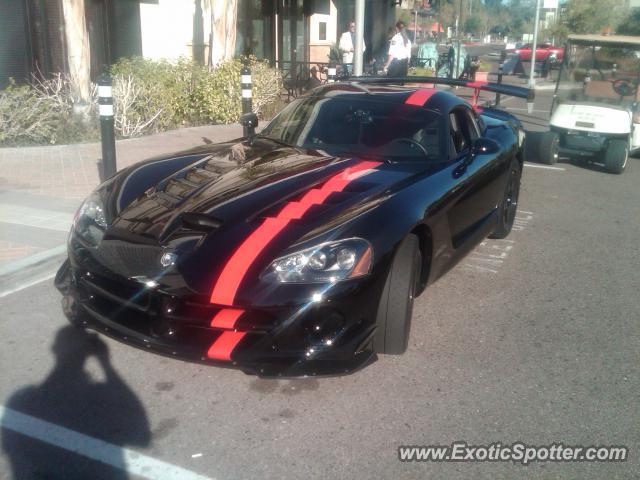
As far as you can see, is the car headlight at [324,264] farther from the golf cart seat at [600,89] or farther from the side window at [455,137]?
the golf cart seat at [600,89]

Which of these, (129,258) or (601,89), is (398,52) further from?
(129,258)

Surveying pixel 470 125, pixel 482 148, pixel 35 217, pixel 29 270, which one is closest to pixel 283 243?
pixel 482 148

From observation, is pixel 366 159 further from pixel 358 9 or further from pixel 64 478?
pixel 358 9

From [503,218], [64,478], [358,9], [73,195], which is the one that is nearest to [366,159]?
[503,218]

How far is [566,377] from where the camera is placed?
3.72 meters

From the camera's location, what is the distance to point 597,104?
33.1ft

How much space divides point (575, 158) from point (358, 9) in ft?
13.3

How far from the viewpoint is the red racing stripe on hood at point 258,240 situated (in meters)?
3.13

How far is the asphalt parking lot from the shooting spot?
2920 mm

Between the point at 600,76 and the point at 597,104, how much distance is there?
67 centimetres

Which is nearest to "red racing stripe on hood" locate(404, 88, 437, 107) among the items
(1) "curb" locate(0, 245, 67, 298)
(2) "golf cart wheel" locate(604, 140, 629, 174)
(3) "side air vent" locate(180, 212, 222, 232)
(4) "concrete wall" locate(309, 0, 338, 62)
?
(3) "side air vent" locate(180, 212, 222, 232)

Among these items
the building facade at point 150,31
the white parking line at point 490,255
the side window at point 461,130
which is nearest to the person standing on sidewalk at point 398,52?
the building facade at point 150,31

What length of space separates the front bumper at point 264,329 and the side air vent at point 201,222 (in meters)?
0.42

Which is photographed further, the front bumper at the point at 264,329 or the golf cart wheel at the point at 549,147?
the golf cart wheel at the point at 549,147
